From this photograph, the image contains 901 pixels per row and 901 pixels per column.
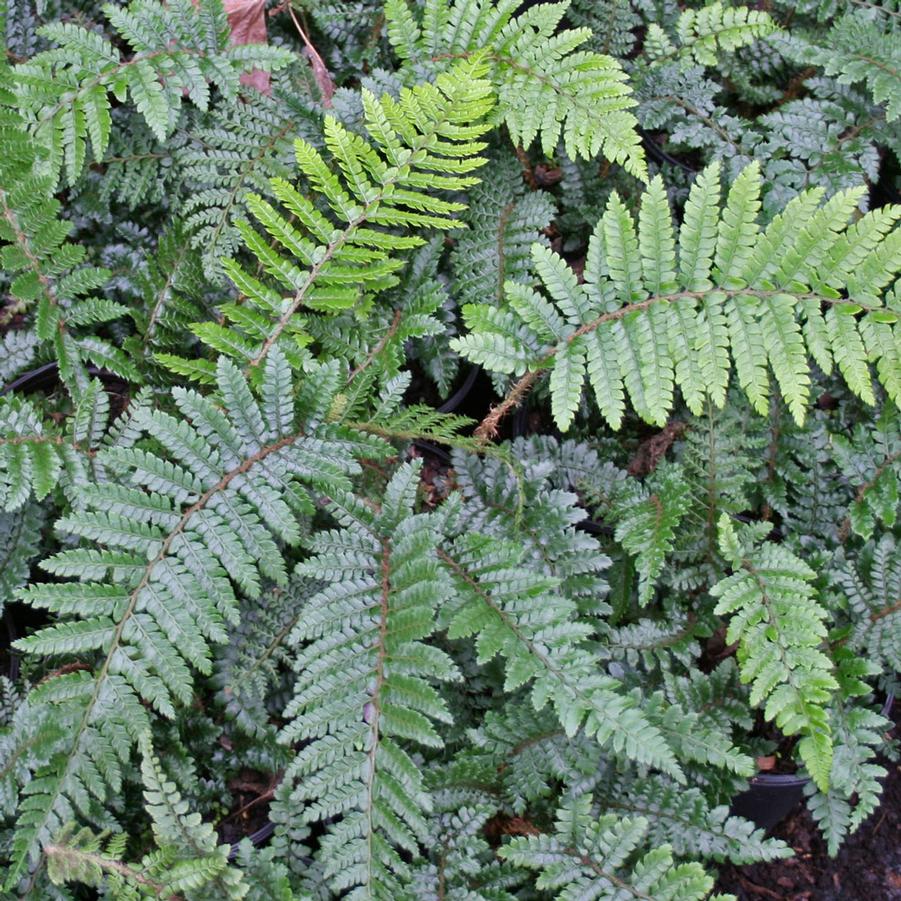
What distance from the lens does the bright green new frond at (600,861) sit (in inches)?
73.5

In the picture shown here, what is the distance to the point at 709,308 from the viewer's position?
2.03 metres

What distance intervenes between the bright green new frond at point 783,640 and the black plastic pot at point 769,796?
27 centimetres

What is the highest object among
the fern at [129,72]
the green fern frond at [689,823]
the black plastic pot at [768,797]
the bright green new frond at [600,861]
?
the fern at [129,72]

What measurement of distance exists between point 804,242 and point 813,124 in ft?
2.70

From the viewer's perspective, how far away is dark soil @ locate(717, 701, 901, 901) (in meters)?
2.71

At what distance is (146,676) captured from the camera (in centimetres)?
182

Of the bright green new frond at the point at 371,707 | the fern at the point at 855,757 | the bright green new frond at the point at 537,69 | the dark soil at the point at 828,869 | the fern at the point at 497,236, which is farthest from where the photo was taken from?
the dark soil at the point at 828,869

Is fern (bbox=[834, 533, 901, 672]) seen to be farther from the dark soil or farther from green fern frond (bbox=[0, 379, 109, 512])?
green fern frond (bbox=[0, 379, 109, 512])

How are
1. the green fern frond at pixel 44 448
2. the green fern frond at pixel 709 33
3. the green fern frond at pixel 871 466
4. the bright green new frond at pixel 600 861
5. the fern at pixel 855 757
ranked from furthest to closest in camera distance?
the green fern frond at pixel 709 33, the green fern frond at pixel 871 466, the fern at pixel 855 757, the green fern frond at pixel 44 448, the bright green new frond at pixel 600 861

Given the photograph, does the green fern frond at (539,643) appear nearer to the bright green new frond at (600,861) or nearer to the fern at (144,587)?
the bright green new frond at (600,861)

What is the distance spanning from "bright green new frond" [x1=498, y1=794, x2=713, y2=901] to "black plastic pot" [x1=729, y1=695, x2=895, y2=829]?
1.45 ft

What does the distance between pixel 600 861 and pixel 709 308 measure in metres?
1.25

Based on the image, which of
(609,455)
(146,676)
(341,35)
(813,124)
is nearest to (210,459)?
(146,676)

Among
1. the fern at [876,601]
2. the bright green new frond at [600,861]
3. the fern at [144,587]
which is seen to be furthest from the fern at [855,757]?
the fern at [144,587]
